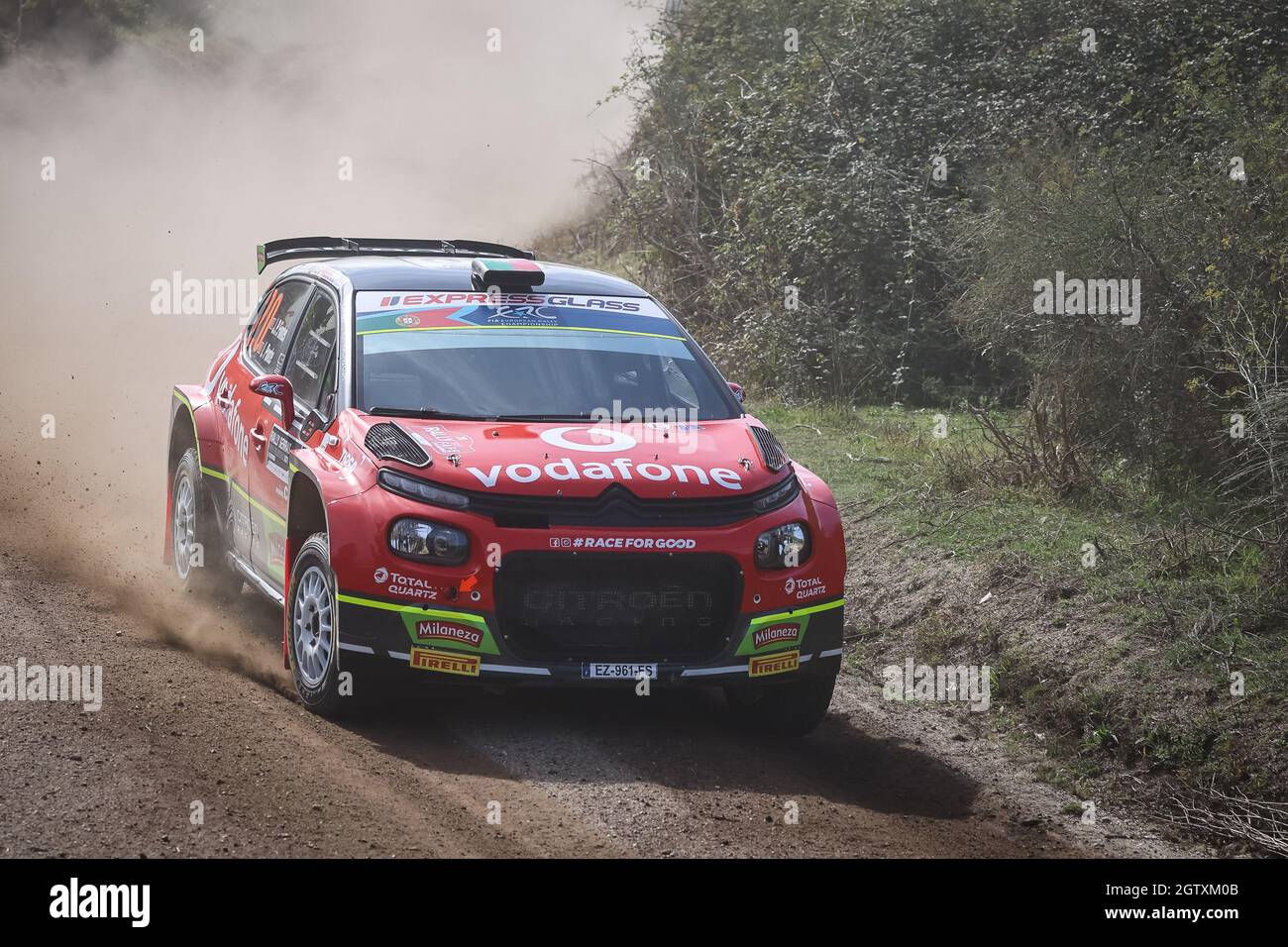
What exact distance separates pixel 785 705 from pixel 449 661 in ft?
5.29

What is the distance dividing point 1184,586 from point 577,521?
12.2 ft

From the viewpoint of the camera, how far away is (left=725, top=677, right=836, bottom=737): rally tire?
22.0ft

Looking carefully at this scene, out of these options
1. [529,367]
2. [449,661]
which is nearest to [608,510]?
[449,661]

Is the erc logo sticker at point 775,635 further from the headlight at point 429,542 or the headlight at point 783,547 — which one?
the headlight at point 429,542

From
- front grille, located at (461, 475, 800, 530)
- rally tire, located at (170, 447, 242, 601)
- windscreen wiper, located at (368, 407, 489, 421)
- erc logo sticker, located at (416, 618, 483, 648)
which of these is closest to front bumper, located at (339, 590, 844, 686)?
erc logo sticker, located at (416, 618, 483, 648)

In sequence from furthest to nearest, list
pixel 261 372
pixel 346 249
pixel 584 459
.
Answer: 1. pixel 346 249
2. pixel 261 372
3. pixel 584 459

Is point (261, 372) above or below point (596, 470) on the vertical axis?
above

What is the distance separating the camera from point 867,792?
20.6ft

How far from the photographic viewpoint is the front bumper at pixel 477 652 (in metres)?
6.04

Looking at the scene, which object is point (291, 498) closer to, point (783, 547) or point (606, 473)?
point (606, 473)

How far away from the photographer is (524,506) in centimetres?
607
